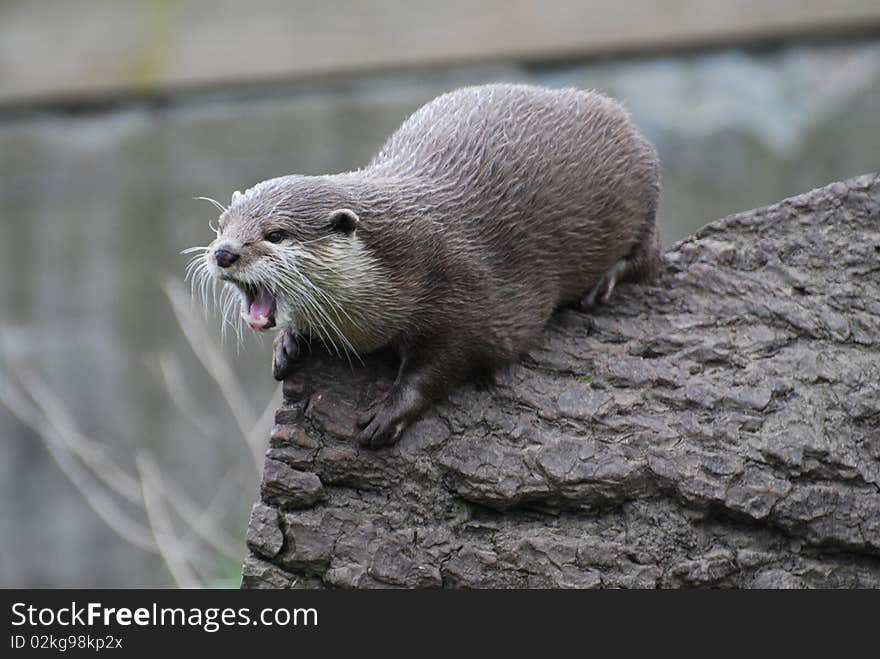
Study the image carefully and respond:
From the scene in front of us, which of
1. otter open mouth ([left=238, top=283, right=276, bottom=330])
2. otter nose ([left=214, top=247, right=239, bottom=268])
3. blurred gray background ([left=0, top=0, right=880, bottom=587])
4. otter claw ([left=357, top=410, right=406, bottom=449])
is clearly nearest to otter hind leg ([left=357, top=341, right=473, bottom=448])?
otter claw ([left=357, top=410, right=406, bottom=449])

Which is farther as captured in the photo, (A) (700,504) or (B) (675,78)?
(B) (675,78)

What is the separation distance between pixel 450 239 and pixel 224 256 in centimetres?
55

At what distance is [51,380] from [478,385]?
12.0 ft

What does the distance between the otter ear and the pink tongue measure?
0.69 feet

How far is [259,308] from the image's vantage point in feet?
7.80

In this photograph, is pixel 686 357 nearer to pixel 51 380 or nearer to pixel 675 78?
pixel 675 78

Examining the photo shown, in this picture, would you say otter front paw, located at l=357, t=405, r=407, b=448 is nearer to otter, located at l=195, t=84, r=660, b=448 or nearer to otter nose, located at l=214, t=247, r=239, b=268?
otter, located at l=195, t=84, r=660, b=448

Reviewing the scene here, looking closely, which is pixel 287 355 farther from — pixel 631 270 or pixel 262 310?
pixel 631 270

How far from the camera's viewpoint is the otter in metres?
2.37

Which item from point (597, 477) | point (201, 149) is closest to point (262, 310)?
point (597, 477)

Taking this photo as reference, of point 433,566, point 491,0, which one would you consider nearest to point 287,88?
point 491,0

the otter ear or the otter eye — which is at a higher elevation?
the otter ear

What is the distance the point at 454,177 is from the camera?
2.63m

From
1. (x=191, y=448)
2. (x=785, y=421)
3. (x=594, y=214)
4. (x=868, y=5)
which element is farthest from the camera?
(x=191, y=448)
